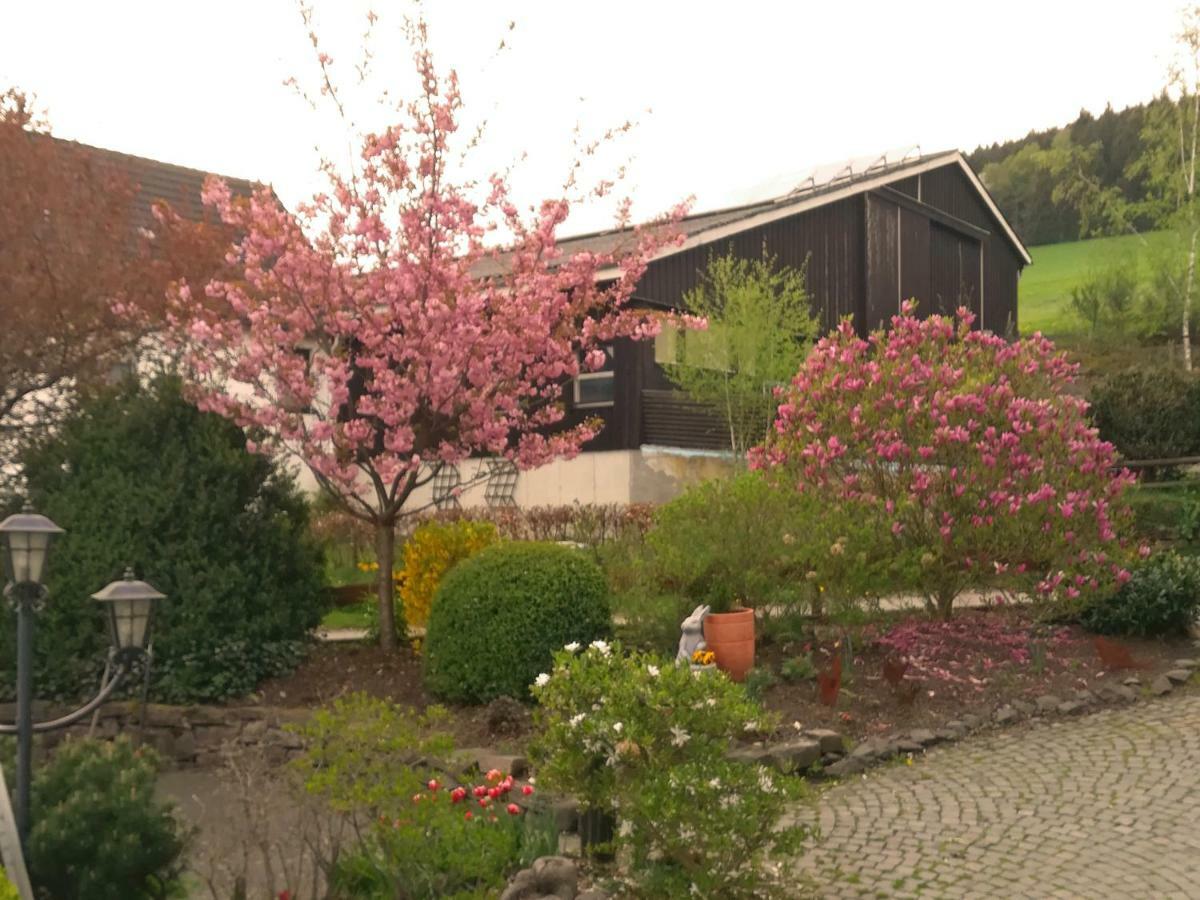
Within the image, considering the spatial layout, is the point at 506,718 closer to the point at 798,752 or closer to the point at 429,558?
the point at 798,752

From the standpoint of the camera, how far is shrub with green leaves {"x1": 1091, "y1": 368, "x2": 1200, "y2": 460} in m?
20.7

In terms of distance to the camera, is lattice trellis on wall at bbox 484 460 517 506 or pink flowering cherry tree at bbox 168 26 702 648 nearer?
pink flowering cherry tree at bbox 168 26 702 648

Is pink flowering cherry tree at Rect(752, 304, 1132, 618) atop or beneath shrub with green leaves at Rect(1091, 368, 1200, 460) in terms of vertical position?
beneath

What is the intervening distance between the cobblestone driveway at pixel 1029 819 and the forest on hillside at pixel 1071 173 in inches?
1196

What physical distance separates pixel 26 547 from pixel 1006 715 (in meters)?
7.05

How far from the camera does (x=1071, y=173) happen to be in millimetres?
40719

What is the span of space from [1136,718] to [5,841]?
311 inches

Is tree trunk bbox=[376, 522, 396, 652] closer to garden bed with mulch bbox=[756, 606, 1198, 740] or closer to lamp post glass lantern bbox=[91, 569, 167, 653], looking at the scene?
garden bed with mulch bbox=[756, 606, 1198, 740]

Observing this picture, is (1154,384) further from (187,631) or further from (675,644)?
(187,631)

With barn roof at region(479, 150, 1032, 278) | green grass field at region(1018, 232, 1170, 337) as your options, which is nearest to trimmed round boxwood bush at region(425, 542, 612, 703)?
barn roof at region(479, 150, 1032, 278)

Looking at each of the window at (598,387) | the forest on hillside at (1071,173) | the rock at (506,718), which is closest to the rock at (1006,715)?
the rock at (506,718)

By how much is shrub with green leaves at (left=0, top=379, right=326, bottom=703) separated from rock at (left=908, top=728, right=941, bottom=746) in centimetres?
517

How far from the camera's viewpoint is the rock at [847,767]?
7.65m

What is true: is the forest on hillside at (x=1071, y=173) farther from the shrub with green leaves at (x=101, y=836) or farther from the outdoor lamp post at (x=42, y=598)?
the shrub with green leaves at (x=101, y=836)
